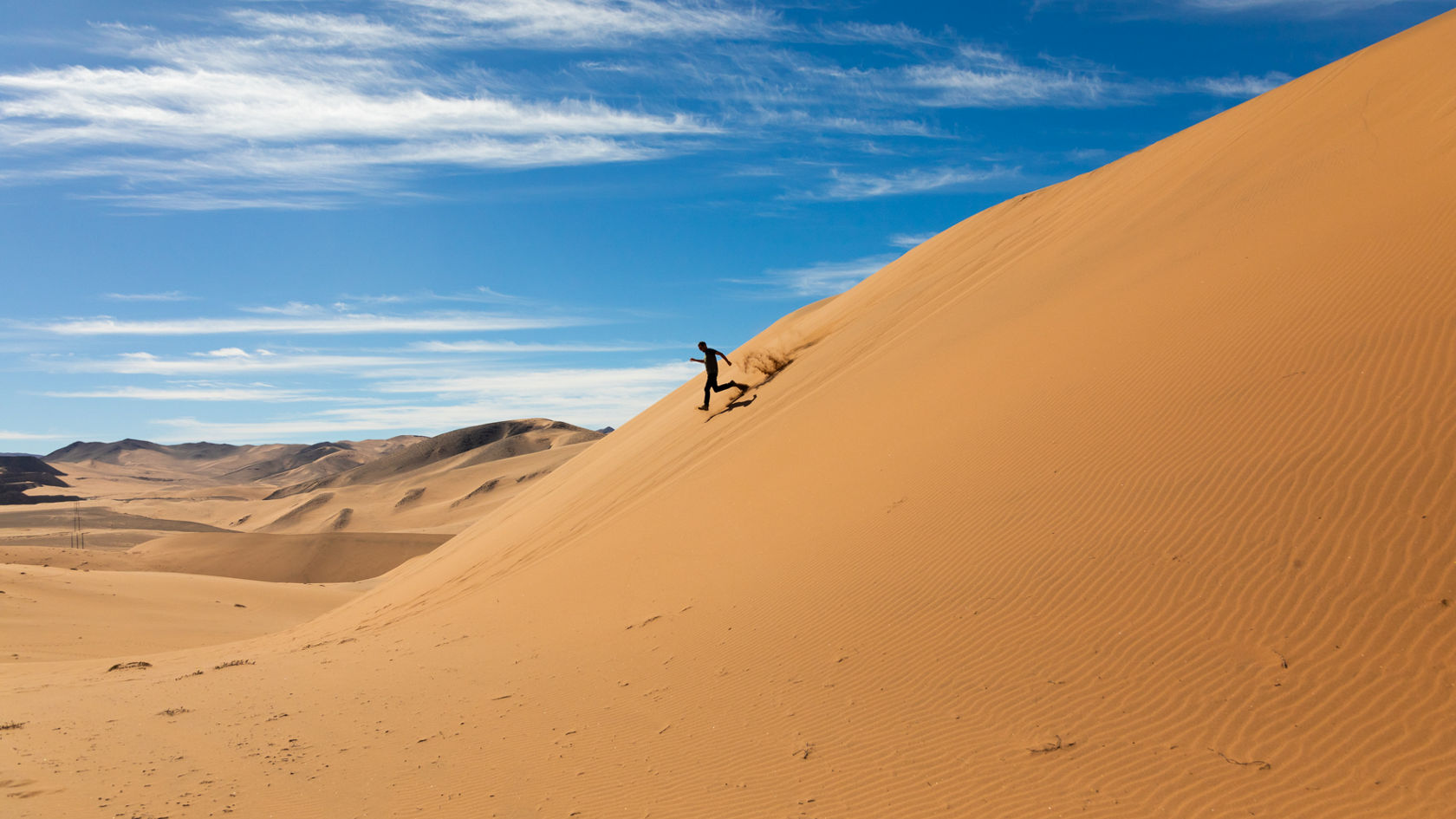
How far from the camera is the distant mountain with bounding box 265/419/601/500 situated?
77188 millimetres

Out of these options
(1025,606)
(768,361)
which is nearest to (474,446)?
(768,361)

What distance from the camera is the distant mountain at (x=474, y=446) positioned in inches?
3039

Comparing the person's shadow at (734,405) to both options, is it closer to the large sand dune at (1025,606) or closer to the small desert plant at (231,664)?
the large sand dune at (1025,606)

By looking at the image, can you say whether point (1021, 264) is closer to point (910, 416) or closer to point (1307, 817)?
point (910, 416)

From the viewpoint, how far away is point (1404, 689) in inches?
170

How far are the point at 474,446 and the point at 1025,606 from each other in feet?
277

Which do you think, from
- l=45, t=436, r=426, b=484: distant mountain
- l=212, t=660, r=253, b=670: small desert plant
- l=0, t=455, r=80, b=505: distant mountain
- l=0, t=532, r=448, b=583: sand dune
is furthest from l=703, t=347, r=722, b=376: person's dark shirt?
l=45, t=436, r=426, b=484: distant mountain

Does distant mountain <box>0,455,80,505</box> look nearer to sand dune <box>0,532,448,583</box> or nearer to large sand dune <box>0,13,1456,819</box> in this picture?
sand dune <box>0,532,448,583</box>

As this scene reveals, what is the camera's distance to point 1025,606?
5977 millimetres

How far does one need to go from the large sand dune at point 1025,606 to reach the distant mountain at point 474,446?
65574 mm

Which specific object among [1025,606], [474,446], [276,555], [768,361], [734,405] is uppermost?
[474,446]

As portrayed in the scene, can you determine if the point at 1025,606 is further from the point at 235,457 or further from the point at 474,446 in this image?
the point at 235,457

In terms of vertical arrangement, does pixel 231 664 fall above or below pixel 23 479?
below

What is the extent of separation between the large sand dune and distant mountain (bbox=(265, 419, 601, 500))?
2582 inches
